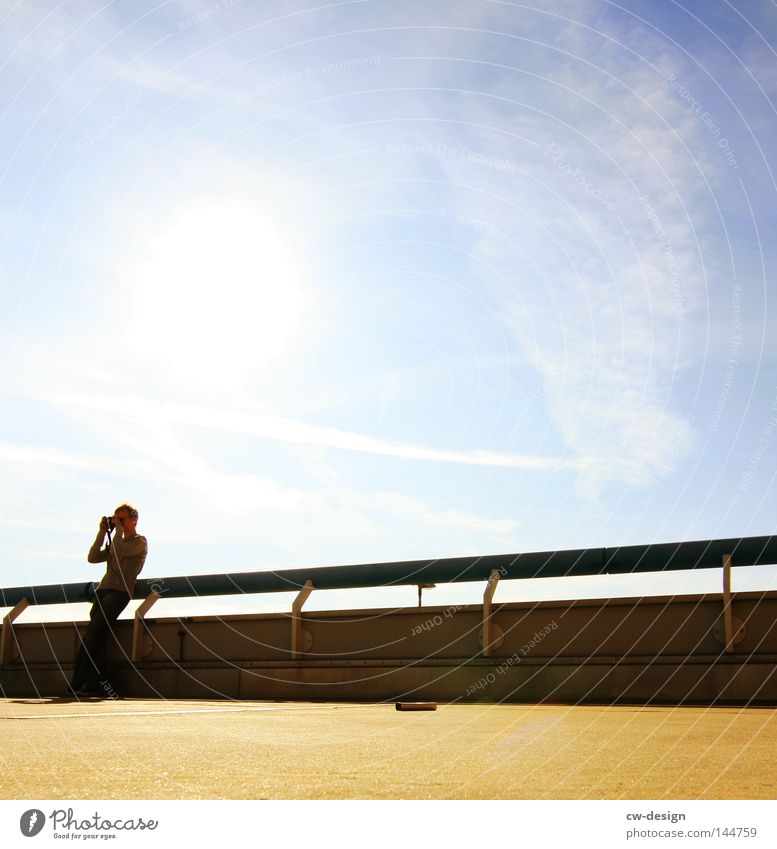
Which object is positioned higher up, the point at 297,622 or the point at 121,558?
the point at 121,558

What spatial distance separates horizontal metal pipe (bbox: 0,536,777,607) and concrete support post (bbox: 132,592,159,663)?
0.54 metres

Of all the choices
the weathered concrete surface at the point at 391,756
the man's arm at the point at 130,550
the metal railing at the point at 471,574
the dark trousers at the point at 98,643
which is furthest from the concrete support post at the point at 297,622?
the weathered concrete surface at the point at 391,756

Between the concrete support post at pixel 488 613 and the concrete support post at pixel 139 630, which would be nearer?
the concrete support post at pixel 488 613

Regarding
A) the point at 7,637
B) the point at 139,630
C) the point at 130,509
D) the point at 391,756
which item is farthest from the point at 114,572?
the point at 391,756

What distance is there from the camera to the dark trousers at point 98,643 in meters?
10.9

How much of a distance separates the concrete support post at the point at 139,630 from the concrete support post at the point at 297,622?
2368 millimetres

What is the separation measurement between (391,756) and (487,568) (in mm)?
7264

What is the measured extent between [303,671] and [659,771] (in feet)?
26.7

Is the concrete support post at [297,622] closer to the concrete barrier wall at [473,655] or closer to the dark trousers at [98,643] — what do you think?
the concrete barrier wall at [473,655]

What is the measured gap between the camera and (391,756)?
13.4ft

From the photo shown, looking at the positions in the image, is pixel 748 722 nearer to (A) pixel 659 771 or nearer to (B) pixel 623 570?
(A) pixel 659 771

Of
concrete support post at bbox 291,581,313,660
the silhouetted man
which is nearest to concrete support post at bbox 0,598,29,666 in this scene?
the silhouetted man

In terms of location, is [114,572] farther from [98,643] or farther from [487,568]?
[487,568]

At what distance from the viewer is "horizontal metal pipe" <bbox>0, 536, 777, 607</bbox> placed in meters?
9.96
